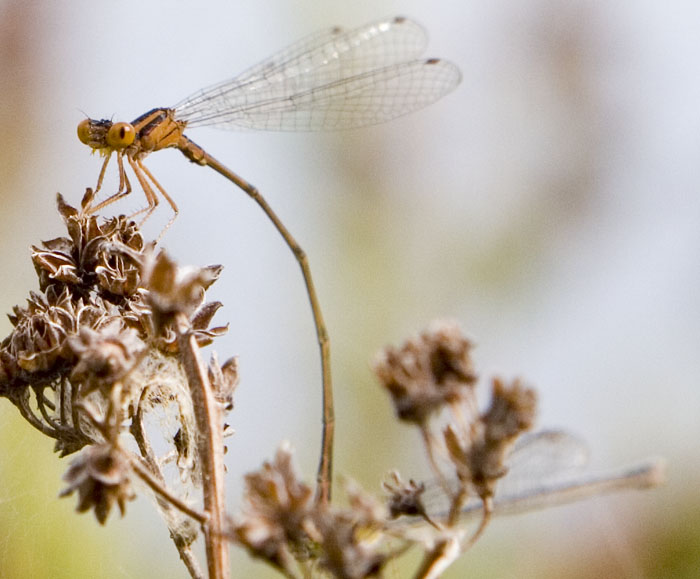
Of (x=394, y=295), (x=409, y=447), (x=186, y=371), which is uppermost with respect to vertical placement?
(x=394, y=295)

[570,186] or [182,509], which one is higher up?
[570,186]

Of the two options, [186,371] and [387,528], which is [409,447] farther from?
[387,528]

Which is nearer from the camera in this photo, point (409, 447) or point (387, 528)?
point (387, 528)

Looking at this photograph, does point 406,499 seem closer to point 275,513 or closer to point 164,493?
point 275,513

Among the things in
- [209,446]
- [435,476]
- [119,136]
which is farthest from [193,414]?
[119,136]

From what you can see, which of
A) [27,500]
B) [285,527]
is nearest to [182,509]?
[285,527]

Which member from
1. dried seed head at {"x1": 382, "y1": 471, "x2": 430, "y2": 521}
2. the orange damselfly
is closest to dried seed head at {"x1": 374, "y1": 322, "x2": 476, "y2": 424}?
dried seed head at {"x1": 382, "y1": 471, "x2": 430, "y2": 521}
